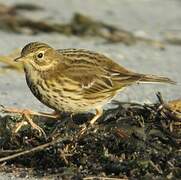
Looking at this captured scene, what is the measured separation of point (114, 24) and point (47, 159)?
7458mm

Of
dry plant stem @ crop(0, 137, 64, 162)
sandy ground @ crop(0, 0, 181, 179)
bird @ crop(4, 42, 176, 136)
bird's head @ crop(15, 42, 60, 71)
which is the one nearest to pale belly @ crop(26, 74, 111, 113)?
bird @ crop(4, 42, 176, 136)

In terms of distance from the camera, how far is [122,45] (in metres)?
12.2

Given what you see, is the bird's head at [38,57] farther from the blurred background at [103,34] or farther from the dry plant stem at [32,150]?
the dry plant stem at [32,150]

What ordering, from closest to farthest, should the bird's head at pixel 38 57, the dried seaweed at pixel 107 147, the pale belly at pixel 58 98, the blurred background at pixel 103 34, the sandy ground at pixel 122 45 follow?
the dried seaweed at pixel 107 147 → the pale belly at pixel 58 98 → the bird's head at pixel 38 57 → the sandy ground at pixel 122 45 → the blurred background at pixel 103 34

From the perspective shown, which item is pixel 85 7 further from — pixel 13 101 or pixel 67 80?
pixel 67 80

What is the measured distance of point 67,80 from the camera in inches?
299

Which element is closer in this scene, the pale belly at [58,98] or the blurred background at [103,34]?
the pale belly at [58,98]

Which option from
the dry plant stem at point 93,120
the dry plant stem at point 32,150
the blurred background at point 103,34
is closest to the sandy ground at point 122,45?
the blurred background at point 103,34

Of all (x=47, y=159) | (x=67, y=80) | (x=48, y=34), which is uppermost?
(x=48, y=34)

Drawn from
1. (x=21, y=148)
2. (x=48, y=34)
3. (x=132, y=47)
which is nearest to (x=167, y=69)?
(x=132, y=47)

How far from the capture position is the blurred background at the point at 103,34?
31.4 feet

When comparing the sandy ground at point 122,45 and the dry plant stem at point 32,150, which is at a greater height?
the sandy ground at point 122,45

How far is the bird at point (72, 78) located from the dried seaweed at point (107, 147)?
28cm

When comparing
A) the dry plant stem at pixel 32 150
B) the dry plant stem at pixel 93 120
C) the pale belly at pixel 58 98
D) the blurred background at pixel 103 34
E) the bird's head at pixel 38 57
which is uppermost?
the blurred background at pixel 103 34
